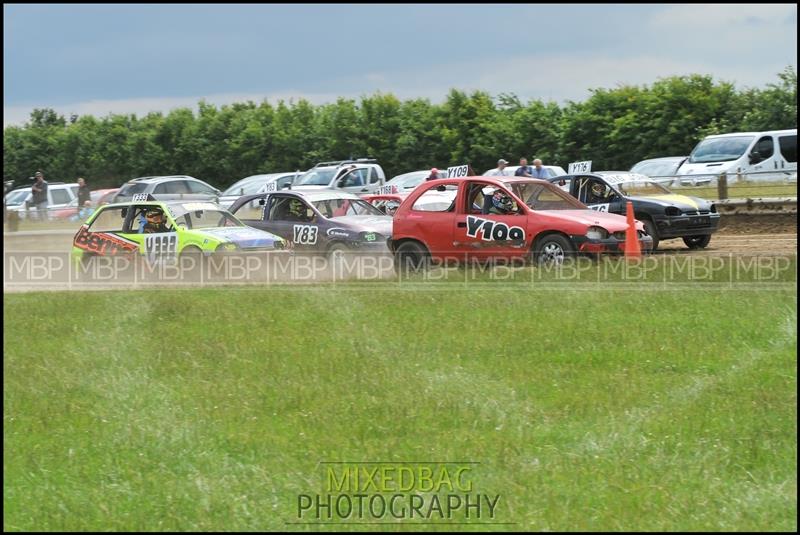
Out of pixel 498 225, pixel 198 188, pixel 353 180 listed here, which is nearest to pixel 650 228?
pixel 498 225

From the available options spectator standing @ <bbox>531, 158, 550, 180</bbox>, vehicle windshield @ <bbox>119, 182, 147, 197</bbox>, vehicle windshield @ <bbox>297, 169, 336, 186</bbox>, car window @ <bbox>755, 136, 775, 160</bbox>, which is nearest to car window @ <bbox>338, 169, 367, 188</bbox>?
vehicle windshield @ <bbox>297, 169, 336, 186</bbox>

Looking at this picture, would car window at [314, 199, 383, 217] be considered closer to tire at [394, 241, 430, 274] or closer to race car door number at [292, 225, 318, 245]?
race car door number at [292, 225, 318, 245]

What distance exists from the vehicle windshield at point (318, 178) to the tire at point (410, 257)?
1652 cm

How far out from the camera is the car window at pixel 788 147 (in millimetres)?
26562

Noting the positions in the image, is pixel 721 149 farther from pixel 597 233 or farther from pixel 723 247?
pixel 597 233

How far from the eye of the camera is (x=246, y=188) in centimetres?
3609

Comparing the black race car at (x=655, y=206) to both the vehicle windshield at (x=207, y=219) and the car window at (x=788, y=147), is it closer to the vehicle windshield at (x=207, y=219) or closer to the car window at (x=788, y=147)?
the vehicle windshield at (x=207, y=219)

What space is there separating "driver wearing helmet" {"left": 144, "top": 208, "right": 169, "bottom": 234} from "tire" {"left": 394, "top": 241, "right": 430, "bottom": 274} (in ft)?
12.5

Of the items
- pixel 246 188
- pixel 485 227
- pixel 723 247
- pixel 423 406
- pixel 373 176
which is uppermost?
pixel 373 176

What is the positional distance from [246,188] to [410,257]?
19.6 m

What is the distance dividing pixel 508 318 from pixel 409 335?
1366mm

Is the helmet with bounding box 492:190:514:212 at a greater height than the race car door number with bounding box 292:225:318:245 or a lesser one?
greater

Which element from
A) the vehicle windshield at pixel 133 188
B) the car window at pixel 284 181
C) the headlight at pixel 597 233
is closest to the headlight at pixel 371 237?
the headlight at pixel 597 233

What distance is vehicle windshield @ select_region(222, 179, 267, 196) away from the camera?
35.4 metres
